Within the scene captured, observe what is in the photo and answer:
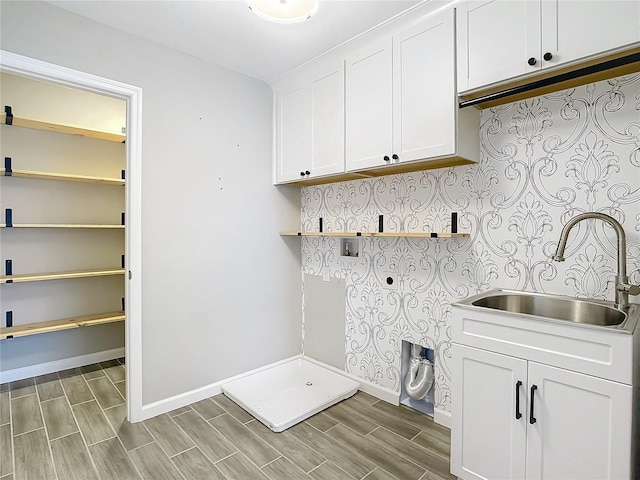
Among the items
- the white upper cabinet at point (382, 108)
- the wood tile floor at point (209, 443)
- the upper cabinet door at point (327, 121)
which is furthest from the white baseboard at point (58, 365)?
the upper cabinet door at point (327, 121)

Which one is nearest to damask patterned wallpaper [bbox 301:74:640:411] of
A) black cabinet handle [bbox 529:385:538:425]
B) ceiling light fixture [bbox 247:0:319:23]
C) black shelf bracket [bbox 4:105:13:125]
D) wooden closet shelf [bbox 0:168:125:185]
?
black cabinet handle [bbox 529:385:538:425]

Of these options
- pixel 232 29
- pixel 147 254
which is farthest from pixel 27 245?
pixel 232 29

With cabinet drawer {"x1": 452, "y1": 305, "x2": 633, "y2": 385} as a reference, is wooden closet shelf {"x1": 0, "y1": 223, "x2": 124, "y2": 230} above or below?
above

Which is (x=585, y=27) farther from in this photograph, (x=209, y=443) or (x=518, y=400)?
(x=209, y=443)

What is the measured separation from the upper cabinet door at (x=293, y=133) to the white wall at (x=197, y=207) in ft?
0.42

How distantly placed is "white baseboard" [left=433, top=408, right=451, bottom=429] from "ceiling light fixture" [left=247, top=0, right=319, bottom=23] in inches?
95.3

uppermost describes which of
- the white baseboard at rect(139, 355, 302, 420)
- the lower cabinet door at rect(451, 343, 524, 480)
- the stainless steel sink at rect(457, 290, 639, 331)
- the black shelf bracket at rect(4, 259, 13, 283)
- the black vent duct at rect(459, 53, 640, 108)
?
the black vent duct at rect(459, 53, 640, 108)

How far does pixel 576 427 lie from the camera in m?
1.34

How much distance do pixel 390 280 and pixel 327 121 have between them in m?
1.26

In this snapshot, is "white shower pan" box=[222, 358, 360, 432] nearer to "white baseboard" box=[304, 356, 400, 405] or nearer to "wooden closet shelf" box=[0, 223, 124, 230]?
"white baseboard" box=[304, 356, 400, 405]

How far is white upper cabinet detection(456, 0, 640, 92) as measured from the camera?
1412 millimetres

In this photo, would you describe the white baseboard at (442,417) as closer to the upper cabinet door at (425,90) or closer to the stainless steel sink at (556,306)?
the stainless steel sink at (556,306)

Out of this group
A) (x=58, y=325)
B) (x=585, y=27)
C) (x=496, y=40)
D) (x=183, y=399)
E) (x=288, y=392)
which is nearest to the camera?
(x=585, y=27)

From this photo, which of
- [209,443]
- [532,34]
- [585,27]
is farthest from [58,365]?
[585,27]
